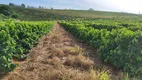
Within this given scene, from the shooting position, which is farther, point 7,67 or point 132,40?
point 132,40

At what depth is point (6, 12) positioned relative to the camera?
54.5 metres

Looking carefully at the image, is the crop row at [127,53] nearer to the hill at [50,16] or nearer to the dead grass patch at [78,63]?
the dead grass patch at [78,63]

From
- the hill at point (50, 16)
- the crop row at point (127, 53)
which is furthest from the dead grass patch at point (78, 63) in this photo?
the hill at point (50, 16)

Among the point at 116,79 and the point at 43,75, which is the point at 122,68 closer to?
the point at 116,79

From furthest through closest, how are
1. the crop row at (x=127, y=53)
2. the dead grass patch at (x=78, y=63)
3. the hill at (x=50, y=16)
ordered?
the hill at (x=50, y=16), the dead grass patch at (x=78, y=63), the crop row at (x=127, y=53)

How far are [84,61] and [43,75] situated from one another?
2203mm

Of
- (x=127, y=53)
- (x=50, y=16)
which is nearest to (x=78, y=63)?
(x=127, y=53)

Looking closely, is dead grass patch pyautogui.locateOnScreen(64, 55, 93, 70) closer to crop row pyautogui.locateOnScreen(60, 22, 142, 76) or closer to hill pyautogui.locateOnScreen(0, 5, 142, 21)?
crop row pyautogui.locateOnScreen(60, 22, 142, 76)

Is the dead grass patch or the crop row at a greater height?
the crop row

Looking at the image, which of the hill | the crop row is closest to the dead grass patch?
the crop row

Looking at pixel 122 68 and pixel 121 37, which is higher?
pixel 121 37

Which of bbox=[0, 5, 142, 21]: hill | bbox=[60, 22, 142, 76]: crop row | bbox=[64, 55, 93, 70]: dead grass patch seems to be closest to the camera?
bbox=[60, 22, 142, 76]: crop row

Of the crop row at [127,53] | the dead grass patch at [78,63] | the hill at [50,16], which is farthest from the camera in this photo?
the hill at [50,16]

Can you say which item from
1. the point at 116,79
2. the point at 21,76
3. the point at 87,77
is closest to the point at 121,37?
the point at 116,79
